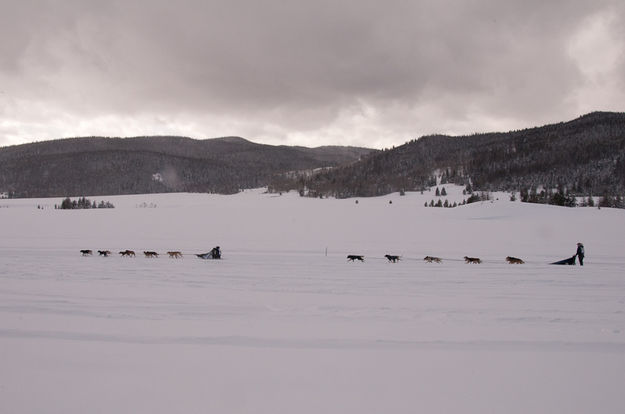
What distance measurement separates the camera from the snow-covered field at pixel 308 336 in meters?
4.01

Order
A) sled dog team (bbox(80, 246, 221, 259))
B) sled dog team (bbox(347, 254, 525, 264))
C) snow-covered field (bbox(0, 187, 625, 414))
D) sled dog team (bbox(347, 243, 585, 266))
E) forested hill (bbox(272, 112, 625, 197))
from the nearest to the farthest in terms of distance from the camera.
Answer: snow-covered field (bbox(0, 187, 625, 414)) < sled dog team (bbox(347, 243, 585, 266)) < sled dog team (bbox(347, 254, 525, 264)) < sled dog team (bbox(80, 246, 221, 259)) < forested hill (bbox(272, 112, 625, 197))

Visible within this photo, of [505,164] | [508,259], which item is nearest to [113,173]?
[505,164]

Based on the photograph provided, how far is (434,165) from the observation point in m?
117

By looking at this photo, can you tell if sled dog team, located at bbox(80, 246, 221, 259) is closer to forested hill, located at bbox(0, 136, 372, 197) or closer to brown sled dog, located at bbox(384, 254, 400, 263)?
brown sled dog, located at bbox(384, 254, 400, 263)

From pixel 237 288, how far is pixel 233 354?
3.88m

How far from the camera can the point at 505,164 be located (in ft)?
324

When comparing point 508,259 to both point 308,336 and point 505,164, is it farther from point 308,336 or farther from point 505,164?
point 505,164

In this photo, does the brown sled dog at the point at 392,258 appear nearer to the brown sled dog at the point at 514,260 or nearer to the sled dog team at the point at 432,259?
the sled dog team at the point at 432,259

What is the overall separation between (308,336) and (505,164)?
10996 cm

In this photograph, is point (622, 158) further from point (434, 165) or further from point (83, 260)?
point (83, 260)

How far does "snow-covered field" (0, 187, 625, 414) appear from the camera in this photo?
4.01 m

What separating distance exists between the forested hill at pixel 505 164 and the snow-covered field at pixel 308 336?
237ft

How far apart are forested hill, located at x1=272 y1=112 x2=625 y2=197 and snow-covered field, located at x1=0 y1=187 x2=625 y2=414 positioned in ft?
237

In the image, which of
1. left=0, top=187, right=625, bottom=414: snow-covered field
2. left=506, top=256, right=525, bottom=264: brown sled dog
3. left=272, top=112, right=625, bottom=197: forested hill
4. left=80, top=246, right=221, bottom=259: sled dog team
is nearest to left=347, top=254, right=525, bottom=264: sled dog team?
left=506, top=256, right=525, bottom=264: brown sled dog
